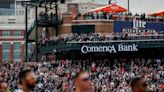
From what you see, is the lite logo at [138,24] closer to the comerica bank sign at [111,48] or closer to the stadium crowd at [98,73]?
the comerica bank sign at [111,48]

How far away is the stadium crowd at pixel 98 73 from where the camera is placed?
46.3 metres

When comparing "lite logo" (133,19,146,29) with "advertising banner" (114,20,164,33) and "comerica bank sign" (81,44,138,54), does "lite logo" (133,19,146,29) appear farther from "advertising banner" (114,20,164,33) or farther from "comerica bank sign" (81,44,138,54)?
"comerica bank sign" (81,44,138,54)

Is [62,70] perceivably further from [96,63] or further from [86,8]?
[86,8]

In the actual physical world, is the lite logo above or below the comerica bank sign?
above

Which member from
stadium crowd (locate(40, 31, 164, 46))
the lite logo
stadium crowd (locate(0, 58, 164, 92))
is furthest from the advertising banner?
stadium crowd (locate(0, 58, 164, 92))

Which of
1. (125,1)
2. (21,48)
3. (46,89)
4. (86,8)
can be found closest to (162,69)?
(46,89)

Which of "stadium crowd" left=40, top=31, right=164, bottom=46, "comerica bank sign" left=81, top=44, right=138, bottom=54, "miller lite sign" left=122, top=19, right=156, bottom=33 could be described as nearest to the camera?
"stadium crowd" left=40, top=31, right=164, bottom=46

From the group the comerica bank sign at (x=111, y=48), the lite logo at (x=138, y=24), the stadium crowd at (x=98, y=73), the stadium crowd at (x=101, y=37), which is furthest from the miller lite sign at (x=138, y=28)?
the stadium crowd at (x=98, y=73)

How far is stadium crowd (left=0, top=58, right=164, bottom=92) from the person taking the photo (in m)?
46.3

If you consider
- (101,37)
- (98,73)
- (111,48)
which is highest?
(101,37)

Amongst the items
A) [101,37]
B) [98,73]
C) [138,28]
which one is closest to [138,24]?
[138,28]

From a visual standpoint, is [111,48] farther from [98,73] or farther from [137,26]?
[98,73]

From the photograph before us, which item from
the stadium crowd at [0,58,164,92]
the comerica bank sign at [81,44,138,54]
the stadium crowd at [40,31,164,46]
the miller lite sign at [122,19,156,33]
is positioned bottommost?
the stadium crowd at [0,58,164,92]

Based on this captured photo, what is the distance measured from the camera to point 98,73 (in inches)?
1950
